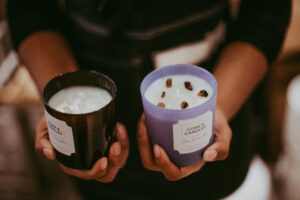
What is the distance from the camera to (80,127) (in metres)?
0.67

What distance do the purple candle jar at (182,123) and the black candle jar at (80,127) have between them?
75mm

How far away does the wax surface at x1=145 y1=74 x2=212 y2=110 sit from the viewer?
686 mm

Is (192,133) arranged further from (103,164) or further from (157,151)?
(103,164)

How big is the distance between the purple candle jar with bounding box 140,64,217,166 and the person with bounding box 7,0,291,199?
0.25 metres

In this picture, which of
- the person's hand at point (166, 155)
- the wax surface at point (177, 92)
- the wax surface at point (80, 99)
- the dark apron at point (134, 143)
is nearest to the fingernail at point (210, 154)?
the person's hand at point (166, 155)

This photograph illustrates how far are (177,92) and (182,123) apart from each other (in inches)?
3.0

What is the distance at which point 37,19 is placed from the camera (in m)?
1.13

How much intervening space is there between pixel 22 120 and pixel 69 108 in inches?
50.7

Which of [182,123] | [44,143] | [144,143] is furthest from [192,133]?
[44,143]

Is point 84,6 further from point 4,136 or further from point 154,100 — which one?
point 4,136

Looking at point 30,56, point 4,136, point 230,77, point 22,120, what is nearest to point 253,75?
point 230,77

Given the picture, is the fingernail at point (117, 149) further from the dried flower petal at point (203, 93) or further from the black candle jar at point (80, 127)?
the dried flower petal at point (203, 93)

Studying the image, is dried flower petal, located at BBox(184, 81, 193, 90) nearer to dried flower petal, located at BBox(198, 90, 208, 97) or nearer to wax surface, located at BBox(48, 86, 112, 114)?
dried flower petal, located at BBox(198, 90, 208, 97)

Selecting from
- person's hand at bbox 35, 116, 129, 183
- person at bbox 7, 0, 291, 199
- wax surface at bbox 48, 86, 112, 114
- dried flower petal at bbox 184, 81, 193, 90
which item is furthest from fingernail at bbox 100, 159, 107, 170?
person at bbox 7, 0, 291, 199
